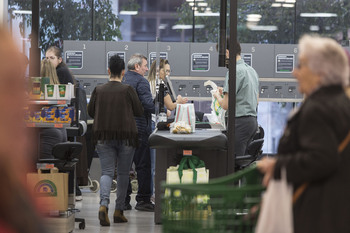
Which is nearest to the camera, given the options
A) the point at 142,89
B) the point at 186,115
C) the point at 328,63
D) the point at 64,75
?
the point at 328,63

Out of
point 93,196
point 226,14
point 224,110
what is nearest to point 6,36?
point 226,14

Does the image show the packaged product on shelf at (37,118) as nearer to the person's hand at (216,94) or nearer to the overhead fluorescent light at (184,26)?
the person's hand at (216,94)

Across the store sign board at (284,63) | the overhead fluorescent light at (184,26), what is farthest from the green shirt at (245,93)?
the overhead fluorescent light at (184,26)

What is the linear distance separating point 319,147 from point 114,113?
4189 mm

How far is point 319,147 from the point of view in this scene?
2.48 metres

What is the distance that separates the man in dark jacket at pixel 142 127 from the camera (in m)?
7.33

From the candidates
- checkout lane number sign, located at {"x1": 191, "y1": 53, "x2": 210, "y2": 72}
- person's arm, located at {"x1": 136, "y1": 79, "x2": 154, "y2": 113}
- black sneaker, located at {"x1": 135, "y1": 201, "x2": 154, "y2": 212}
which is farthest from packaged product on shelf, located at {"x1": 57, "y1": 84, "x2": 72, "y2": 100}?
checkout lane number sign, located at {"x1": 191, "y1": 53, "x2": 210, "y2": 72}

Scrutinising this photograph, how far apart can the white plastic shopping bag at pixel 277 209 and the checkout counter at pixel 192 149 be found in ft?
10.9

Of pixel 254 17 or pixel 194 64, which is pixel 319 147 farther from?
pixel 254 17

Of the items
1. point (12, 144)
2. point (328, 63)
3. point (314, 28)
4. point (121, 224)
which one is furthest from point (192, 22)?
point (12, 144)

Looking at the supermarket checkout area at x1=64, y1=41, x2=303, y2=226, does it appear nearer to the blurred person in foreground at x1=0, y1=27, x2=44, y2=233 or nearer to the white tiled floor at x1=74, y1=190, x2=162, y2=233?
the white tiled floor at x1=74, y1=190, x2=162, y2=233

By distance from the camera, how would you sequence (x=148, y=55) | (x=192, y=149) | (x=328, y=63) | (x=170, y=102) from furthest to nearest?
(x=148, y=55), (x=170, y=102), (x=192, y=149), (x=328, y=63)

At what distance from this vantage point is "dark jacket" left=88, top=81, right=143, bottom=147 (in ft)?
21.4

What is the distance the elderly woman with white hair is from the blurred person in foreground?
1.62 m
